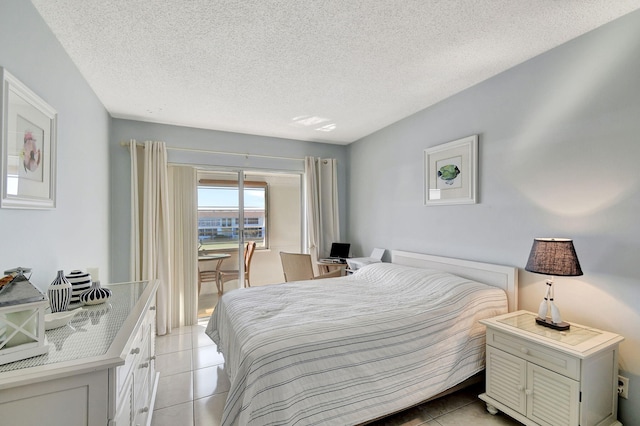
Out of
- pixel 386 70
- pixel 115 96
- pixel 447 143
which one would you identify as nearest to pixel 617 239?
pixel 447 143

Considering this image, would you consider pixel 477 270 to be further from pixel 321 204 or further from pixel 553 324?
pixel 321 204

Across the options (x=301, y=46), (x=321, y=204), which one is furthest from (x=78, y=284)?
(x=321, y=204)

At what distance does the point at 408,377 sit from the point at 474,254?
1.37 m

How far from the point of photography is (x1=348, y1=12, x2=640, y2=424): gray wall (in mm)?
1754

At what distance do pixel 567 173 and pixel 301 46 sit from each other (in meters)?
2.11

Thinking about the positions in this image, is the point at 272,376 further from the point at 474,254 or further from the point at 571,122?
the point at 571,122

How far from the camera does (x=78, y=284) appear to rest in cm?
168

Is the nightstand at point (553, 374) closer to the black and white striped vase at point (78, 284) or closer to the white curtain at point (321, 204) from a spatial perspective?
the black and white striped vase at point (78, 284)

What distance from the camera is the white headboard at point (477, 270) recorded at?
2301 mm

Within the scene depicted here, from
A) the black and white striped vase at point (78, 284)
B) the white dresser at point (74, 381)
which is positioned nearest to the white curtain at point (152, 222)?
the black and white striped vase at point (78, 284)

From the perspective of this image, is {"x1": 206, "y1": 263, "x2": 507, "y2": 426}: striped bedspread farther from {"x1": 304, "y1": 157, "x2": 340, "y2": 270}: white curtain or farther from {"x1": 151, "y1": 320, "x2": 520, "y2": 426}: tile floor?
{"x1": 304, "y1": 157, "x2": 340, "y2": 270}: white curtain

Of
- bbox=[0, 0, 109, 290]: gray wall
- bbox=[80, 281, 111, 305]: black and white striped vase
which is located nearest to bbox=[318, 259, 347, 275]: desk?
bbox=[0, 0, 109, 290]: gray wall

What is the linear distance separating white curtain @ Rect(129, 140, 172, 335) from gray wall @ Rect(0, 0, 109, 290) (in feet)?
1.39

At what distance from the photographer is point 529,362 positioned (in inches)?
70.7
